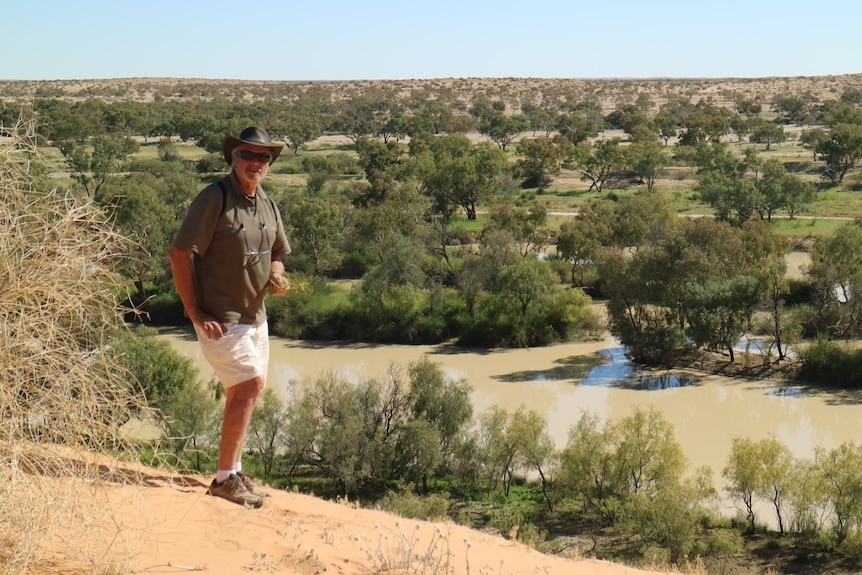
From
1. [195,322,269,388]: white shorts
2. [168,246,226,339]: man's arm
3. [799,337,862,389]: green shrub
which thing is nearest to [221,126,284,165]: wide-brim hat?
[168,246,226,339]: man's arm

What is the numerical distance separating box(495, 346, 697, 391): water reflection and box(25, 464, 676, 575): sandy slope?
81.8ft

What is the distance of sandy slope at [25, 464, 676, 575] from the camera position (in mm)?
5609

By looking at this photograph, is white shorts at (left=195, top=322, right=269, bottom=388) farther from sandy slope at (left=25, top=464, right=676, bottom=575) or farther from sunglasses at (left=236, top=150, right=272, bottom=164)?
sunglasses at (left=236, top=150, right=272, bottom=164)

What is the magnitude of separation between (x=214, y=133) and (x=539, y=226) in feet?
115

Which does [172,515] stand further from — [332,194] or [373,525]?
[332,194]

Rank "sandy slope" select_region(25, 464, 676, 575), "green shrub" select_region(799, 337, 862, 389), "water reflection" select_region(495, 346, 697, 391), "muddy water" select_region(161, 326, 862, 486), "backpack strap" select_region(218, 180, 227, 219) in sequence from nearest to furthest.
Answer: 1. "sandy slope" select_region(25, 464, 676, 575)
2. "backpack strap" select_region(218, 180, 227, 219)
3. "muddy water" select_region(161, 326, 862, 486)
4. "green shrub" select_region(799, 337, 862, 389)
5. "water reflection" select_region(495, 346, 697, 391)

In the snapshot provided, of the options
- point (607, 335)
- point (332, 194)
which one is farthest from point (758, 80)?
point (607, 335)

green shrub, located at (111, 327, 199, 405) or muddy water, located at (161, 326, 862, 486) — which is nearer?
green shrub, located at (111, 327, 199, 405)

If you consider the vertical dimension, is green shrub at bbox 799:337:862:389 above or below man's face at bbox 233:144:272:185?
below

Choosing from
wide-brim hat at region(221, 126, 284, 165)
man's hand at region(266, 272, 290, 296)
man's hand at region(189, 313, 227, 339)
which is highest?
wide-brim hat at region(221, 126, 284, 165)

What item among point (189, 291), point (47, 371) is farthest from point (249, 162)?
point (47, 371)

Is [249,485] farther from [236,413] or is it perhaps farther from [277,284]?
[277,284]

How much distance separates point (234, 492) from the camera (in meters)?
6.89

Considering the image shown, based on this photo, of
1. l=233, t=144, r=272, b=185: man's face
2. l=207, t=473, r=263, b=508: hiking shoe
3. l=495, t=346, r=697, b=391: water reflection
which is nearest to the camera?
l=233, t=144, r=272, b=185: man's face
